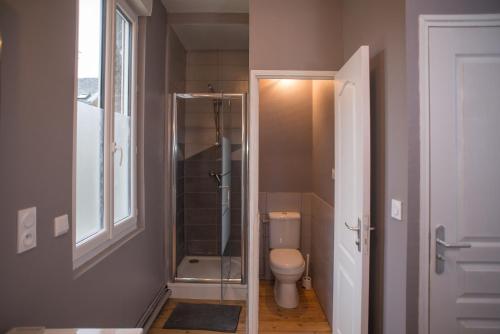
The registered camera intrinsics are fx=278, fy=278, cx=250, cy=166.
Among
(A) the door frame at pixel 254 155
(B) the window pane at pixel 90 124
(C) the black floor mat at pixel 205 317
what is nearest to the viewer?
(B) the window pane at pixel 90 124

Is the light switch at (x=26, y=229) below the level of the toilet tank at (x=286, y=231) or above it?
above

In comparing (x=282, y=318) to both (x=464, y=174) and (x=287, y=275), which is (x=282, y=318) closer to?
(x=287, y=275)

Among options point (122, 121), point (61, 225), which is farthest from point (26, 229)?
point (122, 121)

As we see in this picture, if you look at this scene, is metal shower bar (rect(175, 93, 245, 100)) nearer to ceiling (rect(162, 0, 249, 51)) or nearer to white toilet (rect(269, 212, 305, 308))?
ceiling (rect(162, 0, 249, 51))

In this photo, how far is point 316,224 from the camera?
9.43ft

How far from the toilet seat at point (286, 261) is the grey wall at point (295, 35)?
1.69 metres

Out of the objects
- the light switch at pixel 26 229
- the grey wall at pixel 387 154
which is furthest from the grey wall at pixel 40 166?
the grey wall at pixel 387 154

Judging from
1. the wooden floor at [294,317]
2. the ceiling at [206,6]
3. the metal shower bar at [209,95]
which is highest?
the ceiling at [206,6]

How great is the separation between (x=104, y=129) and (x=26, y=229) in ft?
2.65

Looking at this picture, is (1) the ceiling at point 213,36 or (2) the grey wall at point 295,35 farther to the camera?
(1) the ceiling at point 213,36

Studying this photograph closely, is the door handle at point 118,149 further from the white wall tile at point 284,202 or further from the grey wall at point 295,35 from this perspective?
the white wall tile at point 284,202

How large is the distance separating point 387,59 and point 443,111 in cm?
39

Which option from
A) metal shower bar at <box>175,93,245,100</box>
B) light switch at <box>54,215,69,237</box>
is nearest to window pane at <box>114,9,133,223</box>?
light switch at <box>54,215,69,237</box>

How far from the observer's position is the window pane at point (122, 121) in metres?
1.85
